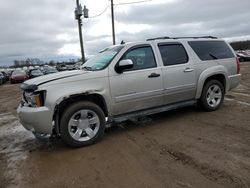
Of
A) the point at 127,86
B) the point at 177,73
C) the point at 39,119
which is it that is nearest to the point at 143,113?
the point at 127,86

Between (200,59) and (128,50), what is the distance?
2.00 meters

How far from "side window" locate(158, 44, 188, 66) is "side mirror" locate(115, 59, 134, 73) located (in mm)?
1061

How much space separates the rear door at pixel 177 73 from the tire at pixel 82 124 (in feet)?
5.61

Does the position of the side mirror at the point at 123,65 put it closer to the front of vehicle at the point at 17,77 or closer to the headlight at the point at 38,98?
the headlight at the point at 38,98

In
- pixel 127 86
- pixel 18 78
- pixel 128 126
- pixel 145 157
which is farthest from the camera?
pixel 18 78

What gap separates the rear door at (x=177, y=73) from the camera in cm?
588

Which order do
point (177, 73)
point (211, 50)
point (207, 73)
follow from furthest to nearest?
point (211, 50)
point (207, 73)
point (177, 73)

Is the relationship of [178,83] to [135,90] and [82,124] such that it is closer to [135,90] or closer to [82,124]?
[135,90]

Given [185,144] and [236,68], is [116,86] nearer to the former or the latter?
[185,144]

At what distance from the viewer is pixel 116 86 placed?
17.1 ft

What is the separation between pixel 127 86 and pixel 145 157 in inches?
64.2

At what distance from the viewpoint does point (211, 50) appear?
6832 mm

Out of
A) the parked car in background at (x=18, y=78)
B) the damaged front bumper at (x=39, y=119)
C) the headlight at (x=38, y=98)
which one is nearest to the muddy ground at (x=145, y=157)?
the damaged front bumper at (x=39, y=119)

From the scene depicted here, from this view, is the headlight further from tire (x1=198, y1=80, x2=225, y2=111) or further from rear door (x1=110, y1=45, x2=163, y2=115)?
tire (x1=198, y1=80, x2=225, y2=111)
